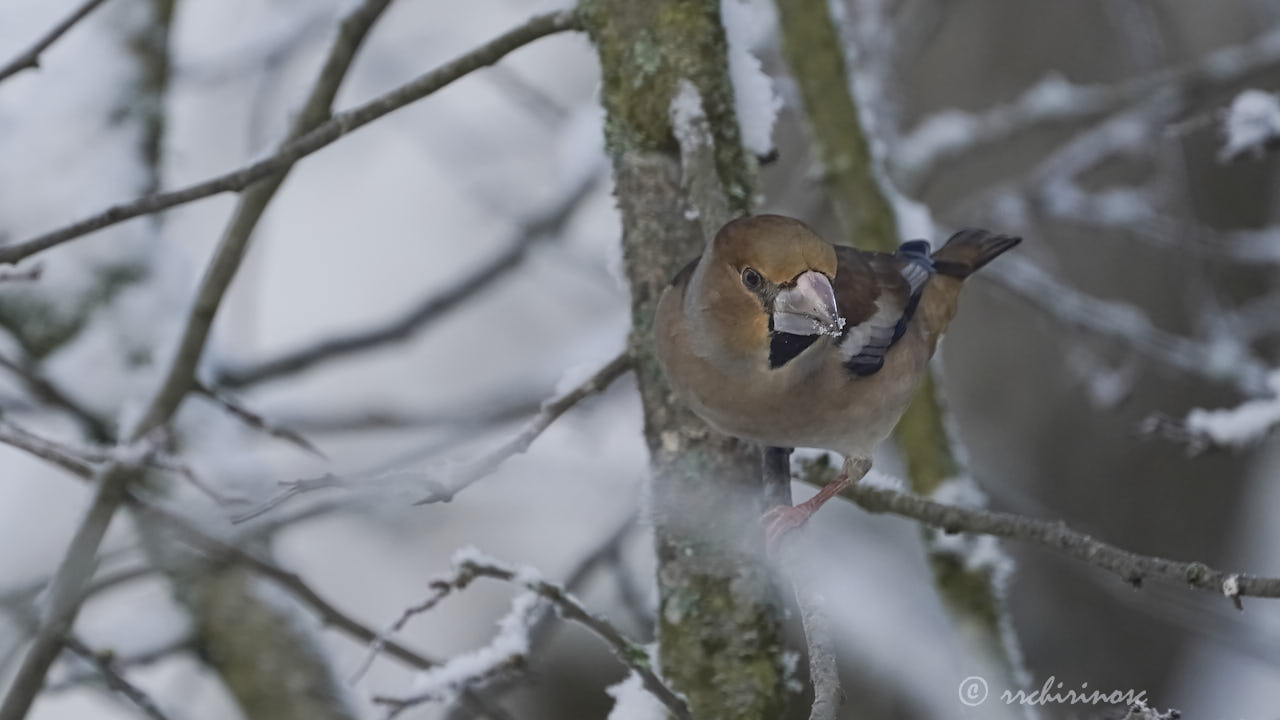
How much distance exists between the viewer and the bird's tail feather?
282 centimetres

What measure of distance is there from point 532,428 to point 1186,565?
3.18 feet

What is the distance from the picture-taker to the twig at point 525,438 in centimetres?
183

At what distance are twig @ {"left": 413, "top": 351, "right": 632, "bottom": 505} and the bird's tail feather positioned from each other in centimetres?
87

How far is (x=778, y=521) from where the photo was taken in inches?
87.6

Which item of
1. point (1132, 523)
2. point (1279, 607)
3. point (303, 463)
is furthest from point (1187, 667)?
point (303, 463)

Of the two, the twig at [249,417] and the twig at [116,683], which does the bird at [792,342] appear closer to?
the twig at [249,417]

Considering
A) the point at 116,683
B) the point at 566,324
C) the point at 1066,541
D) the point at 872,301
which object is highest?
the point at 566,324

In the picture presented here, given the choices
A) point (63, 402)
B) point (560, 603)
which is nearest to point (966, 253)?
point (560, 603)

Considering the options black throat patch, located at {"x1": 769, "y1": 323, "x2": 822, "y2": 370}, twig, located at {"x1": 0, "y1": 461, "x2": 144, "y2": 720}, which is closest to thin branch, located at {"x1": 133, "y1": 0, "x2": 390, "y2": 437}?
twig, located at {"x1": 0, "y1": 461, "x2": 144, "y2": 720}

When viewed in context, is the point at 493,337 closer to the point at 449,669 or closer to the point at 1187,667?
the point at 1187,667

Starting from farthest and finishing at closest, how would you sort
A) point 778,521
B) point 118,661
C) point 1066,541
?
point 118,661 → point 778,521 → point 1066,541

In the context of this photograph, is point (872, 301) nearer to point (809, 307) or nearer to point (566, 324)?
point (809, 307)

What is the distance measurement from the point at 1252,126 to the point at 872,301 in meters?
0.74

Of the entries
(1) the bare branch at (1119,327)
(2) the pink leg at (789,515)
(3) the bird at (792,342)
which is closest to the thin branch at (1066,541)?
(2) the pink leg at (789,515)
